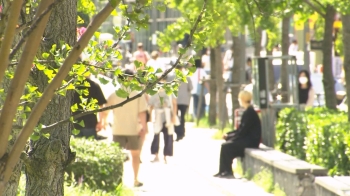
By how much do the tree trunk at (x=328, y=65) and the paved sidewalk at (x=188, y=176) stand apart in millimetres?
2135

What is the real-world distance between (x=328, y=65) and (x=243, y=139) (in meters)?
2.77

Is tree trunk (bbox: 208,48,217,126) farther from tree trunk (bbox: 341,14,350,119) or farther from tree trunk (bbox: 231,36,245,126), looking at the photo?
tree trunk (bbox: 341,14,350,119)

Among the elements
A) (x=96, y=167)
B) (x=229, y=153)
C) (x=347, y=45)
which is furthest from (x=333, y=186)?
(x=229, y=153)

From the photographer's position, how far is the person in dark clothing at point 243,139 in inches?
546

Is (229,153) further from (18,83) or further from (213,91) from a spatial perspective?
(18,83)

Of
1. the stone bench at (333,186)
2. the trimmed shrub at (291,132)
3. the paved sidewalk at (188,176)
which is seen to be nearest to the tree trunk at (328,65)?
the trimmed shrub at (291,132)

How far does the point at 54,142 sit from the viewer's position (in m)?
5.51

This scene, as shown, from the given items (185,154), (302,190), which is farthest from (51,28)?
(185,154)

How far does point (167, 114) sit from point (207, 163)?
3.70ft

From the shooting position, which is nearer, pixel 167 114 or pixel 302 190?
pixel 302 190

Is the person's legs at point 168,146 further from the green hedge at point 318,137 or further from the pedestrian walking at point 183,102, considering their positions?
the pedestrian walking at point 183,102

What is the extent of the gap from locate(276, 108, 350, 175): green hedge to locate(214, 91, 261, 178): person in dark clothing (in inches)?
28.4

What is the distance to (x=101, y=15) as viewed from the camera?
3.08m

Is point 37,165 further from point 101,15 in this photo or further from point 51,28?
point 101,15
